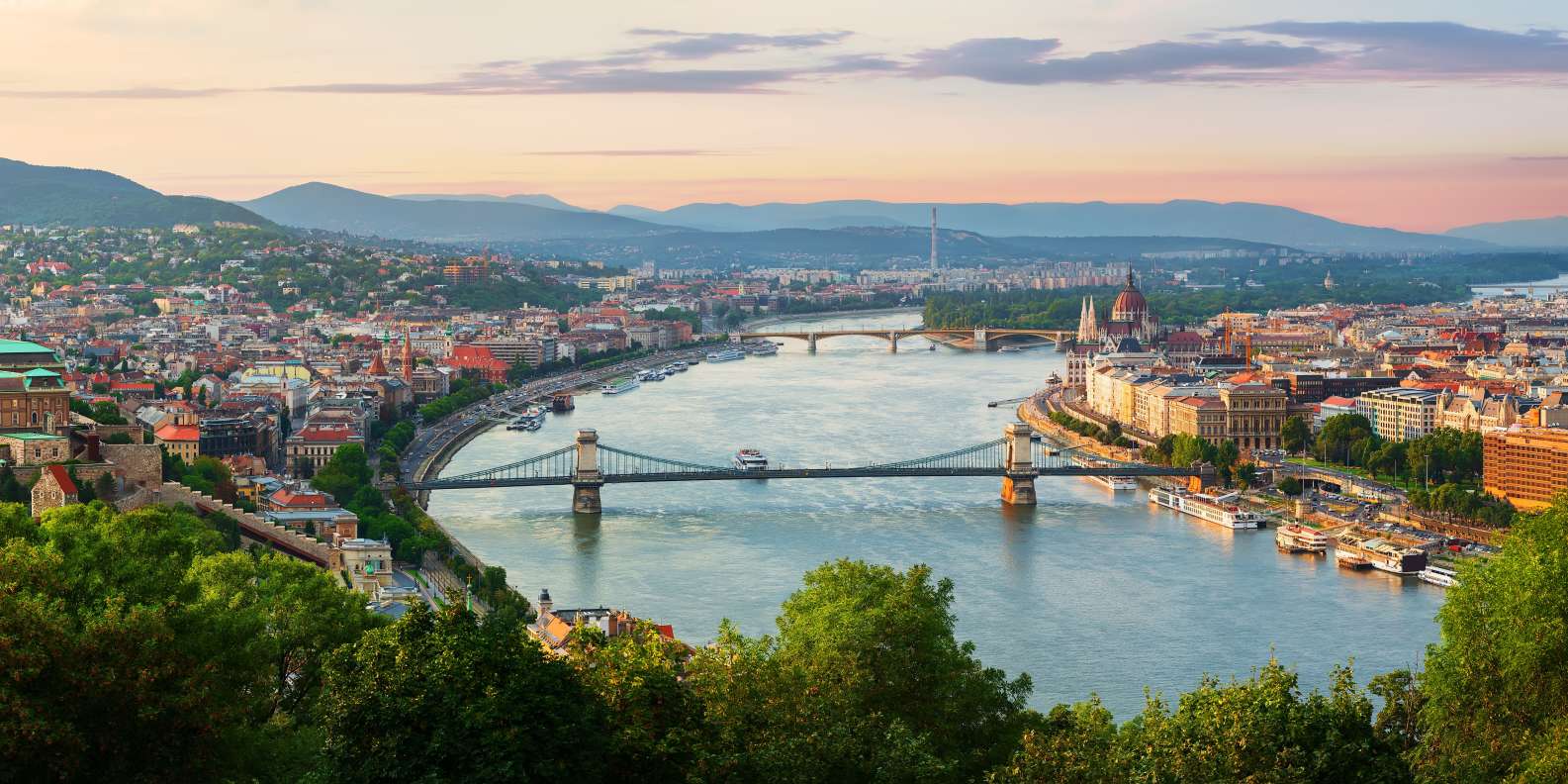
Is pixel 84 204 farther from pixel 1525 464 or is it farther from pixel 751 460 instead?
pixel 1525 464

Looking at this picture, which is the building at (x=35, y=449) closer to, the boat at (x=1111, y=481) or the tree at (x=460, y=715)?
the tree at (x=460, y=715)

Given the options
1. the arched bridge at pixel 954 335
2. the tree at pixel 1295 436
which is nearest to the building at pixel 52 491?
the tree at pixel 1295 436

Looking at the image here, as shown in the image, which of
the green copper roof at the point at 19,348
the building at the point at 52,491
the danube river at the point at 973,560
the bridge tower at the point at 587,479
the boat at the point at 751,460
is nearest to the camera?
the building at the point at 52,491

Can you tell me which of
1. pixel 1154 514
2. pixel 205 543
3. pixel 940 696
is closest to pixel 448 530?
pixel 1154 514

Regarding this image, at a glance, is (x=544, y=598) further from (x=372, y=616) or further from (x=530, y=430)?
(x=530, y=430)

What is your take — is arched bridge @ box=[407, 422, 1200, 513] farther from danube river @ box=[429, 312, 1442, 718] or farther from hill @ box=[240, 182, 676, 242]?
hill @ box=[240, 182, 676, 242]

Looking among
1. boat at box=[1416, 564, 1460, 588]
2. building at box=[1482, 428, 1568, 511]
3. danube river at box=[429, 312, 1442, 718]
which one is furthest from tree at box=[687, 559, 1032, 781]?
building at box=[1482, 428, 1568, 511]

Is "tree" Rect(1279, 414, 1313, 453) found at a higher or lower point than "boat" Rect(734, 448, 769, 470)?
higher
